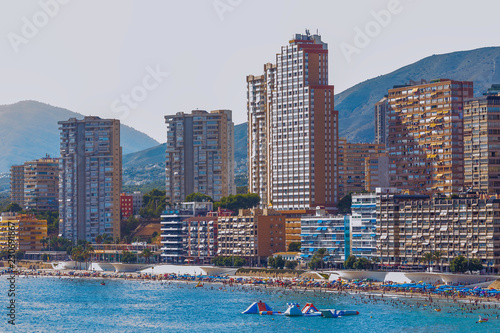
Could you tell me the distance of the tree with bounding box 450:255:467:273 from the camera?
195m

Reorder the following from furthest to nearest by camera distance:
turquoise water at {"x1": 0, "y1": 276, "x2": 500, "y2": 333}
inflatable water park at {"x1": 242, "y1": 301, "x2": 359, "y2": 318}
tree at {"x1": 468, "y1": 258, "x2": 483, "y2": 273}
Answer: tree at {"x1": 468, "y1": 258, "x2": 483, "y2": 273} < inflatable water park at {"x1": 242, "y1": 301, "x2": 359, "y2": 318} < turquoise water at {"x1": 0, "y1": 276, "x2": 500, "y2": 333}

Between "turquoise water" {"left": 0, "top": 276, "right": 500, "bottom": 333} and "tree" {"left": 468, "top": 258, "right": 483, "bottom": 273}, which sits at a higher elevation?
"tree" {"left": 468, "top": 258, "right": 483, "bottom": 273}

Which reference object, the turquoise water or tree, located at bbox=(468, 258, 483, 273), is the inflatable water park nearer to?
the turquoise water

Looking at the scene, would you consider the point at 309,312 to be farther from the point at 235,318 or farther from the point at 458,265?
the point at 458,265

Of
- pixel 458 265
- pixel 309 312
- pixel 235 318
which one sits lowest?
pixel 235 318

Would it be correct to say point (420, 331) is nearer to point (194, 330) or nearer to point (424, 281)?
point (194, 330)

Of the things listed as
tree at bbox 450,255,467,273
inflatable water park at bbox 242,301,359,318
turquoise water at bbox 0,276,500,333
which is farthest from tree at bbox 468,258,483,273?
inflatable water park at bbox 242,301,359,318

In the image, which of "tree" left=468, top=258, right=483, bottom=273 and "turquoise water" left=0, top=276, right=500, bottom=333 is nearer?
"turquoise water" left=0, top=276, right=500, bottom=333

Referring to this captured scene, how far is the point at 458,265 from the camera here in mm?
195375

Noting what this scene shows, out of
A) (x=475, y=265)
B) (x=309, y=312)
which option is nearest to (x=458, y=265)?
(x=475, y=265)

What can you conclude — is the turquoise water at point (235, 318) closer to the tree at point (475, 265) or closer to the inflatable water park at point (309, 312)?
the inflatable water park at point (309, 312)

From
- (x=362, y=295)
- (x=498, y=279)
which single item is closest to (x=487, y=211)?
(x=498, y=279)

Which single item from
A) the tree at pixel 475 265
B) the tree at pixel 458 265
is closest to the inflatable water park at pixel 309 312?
the tree at pixel 458 265

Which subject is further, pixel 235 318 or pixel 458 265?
pixel 458 265
